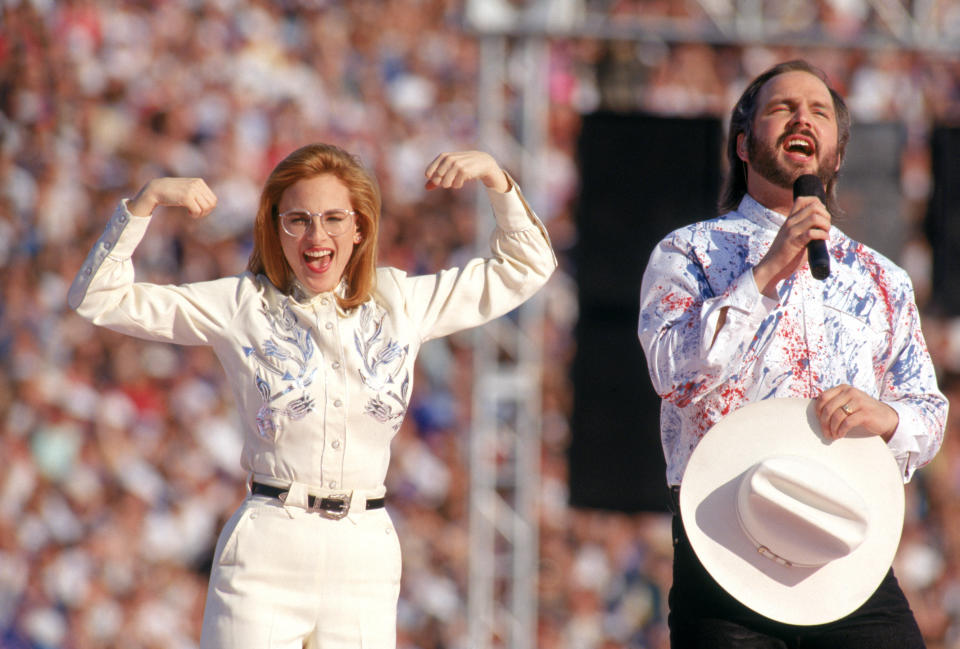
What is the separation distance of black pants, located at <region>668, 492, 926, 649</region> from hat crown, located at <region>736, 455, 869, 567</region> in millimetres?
102

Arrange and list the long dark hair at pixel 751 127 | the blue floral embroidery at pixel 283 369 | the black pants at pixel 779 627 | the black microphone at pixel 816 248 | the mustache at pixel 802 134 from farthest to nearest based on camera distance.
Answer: the long dark hair at pixel 751 127
the mustache at pixel 802 134
the blue floral embroidery at pixel 283 369
the black pants at pixel 779 627
the black microphone at pixel 816 248

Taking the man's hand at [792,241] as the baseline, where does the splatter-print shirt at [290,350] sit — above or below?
below

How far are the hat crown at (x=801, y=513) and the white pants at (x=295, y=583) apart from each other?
726 millimetres

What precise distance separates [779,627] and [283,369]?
3.52ft

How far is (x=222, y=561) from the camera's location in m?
2.45

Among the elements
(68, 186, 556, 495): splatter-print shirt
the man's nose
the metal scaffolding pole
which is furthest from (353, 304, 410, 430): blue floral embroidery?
the metal scaffolding pole

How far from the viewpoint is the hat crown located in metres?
Answer: 2.33

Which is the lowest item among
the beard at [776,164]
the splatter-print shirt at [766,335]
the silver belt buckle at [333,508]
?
the silver belt buckle at [333,508]

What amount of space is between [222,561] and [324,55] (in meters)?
3.84

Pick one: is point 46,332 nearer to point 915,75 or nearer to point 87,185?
point 87,185

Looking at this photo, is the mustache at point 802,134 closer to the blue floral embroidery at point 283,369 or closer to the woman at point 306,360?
the woman at point 306,360

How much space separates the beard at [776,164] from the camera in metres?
2.65

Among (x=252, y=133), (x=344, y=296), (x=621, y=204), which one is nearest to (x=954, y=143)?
(x=621, y=204)

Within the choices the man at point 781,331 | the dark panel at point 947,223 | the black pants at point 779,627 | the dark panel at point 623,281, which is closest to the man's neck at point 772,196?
the man at point 781,331
